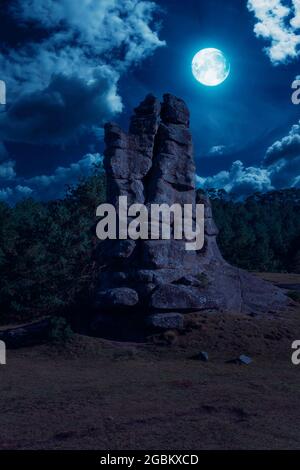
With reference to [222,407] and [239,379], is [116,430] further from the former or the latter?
[239,379]

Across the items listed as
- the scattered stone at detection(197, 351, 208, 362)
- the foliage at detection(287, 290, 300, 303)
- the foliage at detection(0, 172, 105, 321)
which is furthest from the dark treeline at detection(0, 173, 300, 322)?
the foliage at detection(287, 290, 300, 303)

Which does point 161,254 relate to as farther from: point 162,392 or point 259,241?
point 259,241

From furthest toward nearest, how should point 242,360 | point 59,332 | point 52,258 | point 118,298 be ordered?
point 52,258 → point 118,298 → point 59,332 → point 242,360

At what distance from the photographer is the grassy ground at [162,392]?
34.8 feet

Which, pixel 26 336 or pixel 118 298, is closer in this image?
pixel 118 298

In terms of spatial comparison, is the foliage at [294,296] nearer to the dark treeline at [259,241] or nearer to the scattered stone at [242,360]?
the scattered stone at [242,360]

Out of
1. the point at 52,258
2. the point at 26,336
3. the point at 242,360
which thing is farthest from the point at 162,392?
the point at 52,258

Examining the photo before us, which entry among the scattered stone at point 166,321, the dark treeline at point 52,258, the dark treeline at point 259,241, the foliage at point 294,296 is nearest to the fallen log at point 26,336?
the dark treeline at point 52,258

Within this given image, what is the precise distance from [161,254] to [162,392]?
11436 millimetres

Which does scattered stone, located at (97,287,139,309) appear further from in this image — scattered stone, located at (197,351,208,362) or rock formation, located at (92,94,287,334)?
scattered stone, located at (197,351,208,362)

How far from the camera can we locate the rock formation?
76.5 ft

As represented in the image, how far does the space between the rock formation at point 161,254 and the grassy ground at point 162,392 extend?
1913mm

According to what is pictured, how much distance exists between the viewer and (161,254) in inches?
994

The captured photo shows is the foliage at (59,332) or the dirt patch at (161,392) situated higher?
the foliage at (59,332)
